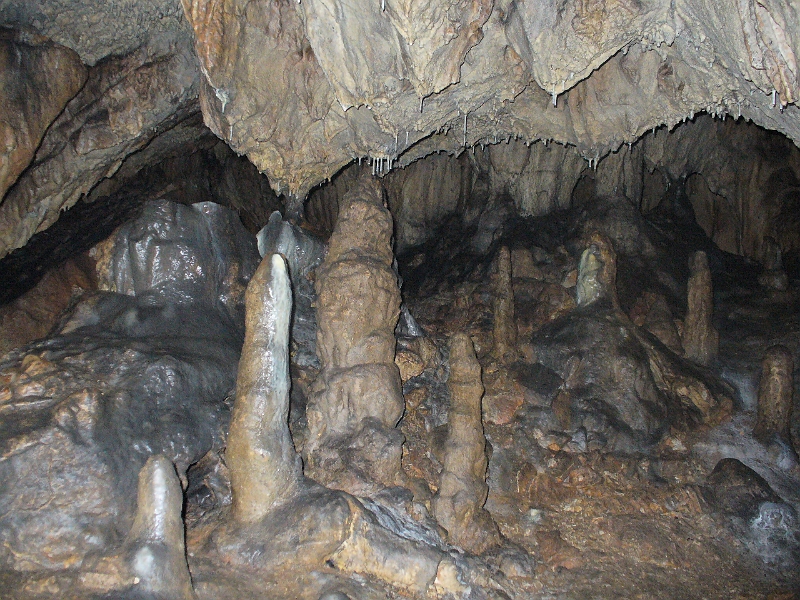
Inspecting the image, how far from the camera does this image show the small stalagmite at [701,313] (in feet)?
32.8

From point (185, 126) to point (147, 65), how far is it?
2.69 meters

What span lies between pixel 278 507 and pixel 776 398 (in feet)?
→ 23.4

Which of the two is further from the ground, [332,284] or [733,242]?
[733,242]

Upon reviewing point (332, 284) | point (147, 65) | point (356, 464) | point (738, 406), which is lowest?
point (356, 464)

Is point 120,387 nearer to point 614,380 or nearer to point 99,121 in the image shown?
point 99,121

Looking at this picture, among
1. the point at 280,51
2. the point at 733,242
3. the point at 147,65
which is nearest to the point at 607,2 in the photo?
the point at 280,51

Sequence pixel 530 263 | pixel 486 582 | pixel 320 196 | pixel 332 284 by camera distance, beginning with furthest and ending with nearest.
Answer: pixel 320 196 < pixel 530 263 < pixel 332 284 < pixel 486 582

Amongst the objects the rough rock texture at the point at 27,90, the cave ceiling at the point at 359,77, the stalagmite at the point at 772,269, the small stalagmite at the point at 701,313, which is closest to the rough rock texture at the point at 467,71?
the cave ceiling at the point at 359,77

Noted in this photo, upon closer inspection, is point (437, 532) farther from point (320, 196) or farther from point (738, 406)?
point (320, 196)

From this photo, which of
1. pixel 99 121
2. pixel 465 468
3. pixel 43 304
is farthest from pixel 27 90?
pixel 465 468

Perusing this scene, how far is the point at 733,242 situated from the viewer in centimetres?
1462

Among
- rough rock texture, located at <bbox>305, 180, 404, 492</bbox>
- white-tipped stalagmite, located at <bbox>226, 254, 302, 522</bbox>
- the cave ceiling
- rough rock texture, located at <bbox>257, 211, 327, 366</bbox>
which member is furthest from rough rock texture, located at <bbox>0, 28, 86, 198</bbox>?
white-tipped stalagmite, located at <bbox>226, 254, 302, 522</bbox>

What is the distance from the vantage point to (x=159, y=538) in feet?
15.6

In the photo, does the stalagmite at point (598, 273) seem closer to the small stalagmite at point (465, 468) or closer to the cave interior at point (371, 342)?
the cave interior at point (371, 342)
